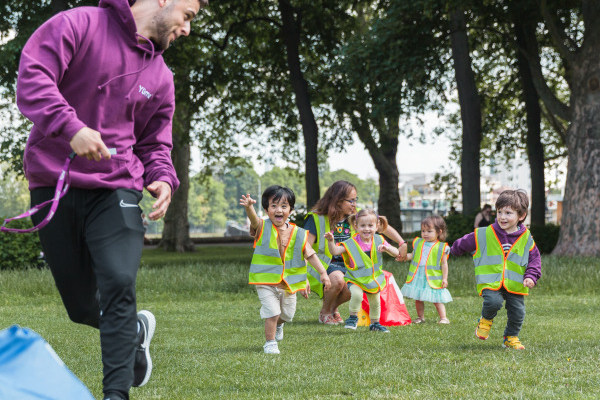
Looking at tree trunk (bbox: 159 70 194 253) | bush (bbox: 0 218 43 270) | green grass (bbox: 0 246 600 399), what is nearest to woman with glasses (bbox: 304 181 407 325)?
green grass (bbox: 0 246 600 399)

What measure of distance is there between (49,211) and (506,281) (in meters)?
4.49

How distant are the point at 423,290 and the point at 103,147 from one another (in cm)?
701

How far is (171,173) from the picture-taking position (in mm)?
4332

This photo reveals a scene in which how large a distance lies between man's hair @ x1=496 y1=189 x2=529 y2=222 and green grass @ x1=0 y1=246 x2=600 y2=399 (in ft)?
3.90

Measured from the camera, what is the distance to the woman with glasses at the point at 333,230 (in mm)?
9570

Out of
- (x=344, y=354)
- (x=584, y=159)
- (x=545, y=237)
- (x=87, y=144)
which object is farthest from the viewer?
(x=545, y=237)

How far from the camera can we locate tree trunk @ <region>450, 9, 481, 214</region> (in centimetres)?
2195

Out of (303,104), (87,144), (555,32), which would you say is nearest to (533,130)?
(555,32)

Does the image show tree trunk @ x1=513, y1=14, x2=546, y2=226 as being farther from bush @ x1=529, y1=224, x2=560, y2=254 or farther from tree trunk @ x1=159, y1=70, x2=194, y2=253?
tree trunk @ x1=159, y1=70, x2=194, y2=253

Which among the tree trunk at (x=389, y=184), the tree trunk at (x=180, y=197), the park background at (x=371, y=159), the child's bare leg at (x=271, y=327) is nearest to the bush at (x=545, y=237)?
the park background at (x=371, y=159)

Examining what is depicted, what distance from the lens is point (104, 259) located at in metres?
3.87

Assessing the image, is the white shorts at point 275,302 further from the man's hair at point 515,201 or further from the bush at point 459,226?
the bush at point 459,226

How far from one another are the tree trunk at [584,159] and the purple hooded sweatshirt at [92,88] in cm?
1688

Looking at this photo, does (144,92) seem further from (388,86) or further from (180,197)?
(180,197)
